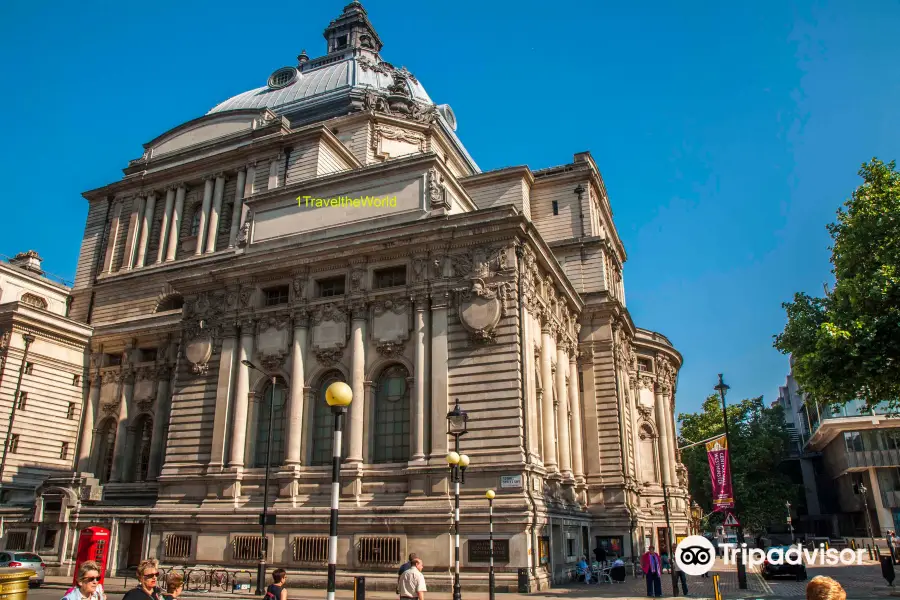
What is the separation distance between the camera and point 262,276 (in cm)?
3488

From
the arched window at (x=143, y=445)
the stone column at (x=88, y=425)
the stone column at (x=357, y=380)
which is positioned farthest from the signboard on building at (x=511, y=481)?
the stone column at (x=88, y=425)

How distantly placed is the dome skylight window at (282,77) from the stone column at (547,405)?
4461cm

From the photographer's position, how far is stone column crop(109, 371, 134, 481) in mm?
41781

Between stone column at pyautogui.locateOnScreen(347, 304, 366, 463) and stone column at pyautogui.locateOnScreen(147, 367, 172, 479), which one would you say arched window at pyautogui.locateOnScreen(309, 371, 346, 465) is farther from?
stone column at pyautogui.locateOnScreen(147, 367, 172, 479)

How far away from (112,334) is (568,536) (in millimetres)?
32012

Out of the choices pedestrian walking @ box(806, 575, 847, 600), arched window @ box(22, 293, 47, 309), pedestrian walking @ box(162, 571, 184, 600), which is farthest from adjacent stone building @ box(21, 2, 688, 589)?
pedestrian walking @ box(806, 575, 847, 600)

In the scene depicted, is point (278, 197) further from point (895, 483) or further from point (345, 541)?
point (895, 483)

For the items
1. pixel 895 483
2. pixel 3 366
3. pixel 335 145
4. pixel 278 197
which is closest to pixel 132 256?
pixel 3 366

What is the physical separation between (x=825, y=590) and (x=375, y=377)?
26684 mm

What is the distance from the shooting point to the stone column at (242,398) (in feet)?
107

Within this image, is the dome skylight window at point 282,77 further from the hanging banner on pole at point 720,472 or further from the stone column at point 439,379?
the hanging banner on pole at point 720,472

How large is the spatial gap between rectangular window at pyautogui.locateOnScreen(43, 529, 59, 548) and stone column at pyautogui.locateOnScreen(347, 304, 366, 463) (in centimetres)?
1865

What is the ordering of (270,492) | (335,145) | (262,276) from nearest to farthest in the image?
(270,492) < (262,276) < (335,145)

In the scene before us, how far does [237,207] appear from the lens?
163 ft
